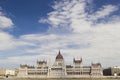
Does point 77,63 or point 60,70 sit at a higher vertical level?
point 77,63

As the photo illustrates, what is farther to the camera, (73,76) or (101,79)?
→ (73,76)

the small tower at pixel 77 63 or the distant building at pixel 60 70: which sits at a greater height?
the small tower at pixel 77 63

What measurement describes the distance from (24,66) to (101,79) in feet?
209

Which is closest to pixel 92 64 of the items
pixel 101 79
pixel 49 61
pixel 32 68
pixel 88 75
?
pixel 88 75

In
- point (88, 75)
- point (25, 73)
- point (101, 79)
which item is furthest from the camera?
point (25, 73)

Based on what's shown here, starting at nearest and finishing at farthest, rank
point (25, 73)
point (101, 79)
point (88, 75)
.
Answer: point (101, 79), point (88, 75), point (25, 73)

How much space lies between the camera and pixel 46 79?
574 feet

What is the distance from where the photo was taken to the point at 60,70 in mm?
186750

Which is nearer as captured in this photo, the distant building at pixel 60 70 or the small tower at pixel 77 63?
the distant building at pixel 60 70

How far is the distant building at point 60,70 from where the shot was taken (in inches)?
7219

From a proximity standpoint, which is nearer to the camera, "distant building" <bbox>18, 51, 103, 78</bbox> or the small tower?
"distant building" <bbox>18, 51, 103, 78</bbox>

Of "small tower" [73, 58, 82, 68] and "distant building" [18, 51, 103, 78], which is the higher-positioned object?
"small tower" [73, 58, 82, 68]

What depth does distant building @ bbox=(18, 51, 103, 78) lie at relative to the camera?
183375mm

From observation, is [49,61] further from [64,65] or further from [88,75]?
[88,75]
